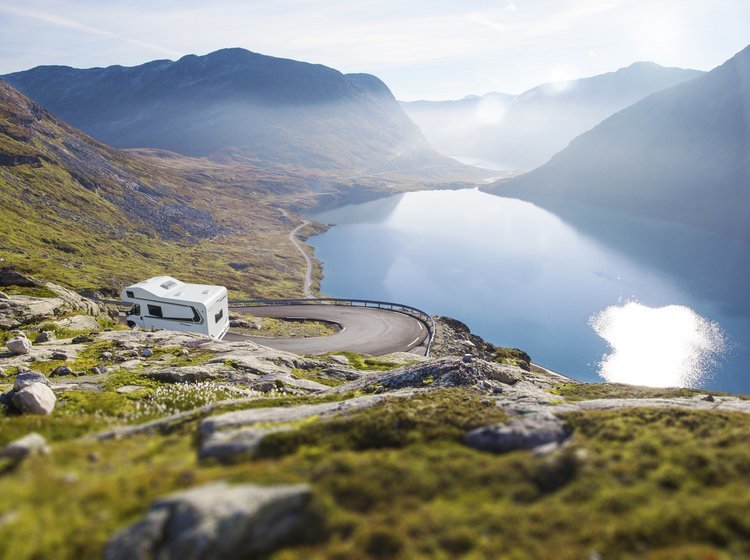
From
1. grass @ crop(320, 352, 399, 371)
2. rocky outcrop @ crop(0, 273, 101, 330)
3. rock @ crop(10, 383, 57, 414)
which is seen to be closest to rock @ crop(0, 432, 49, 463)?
rock @ crop(10, 383, 57, 414)

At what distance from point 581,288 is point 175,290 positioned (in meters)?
98.5

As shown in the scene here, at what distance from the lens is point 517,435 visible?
36.0ft

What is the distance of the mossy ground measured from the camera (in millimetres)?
7309

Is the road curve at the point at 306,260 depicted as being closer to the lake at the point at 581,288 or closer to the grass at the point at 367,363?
the lake at the point at 581,288

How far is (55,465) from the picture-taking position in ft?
31.6

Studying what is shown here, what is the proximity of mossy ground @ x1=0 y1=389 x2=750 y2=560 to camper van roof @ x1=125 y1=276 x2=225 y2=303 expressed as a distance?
2929cm

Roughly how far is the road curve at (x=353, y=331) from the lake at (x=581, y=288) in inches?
1270

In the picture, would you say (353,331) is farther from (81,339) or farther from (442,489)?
(442,489)

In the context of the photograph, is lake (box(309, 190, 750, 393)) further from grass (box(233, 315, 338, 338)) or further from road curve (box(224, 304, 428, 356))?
grass (box(233, 315, 338, 338))

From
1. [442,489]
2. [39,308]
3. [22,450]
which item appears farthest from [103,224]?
[442,489]

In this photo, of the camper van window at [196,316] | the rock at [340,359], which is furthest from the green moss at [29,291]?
the rock at [340,359]

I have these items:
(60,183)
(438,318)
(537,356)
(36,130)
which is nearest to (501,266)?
(537,356)

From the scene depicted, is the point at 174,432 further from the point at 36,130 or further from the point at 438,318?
the point at 36,130

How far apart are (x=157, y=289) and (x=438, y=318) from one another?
106ft
